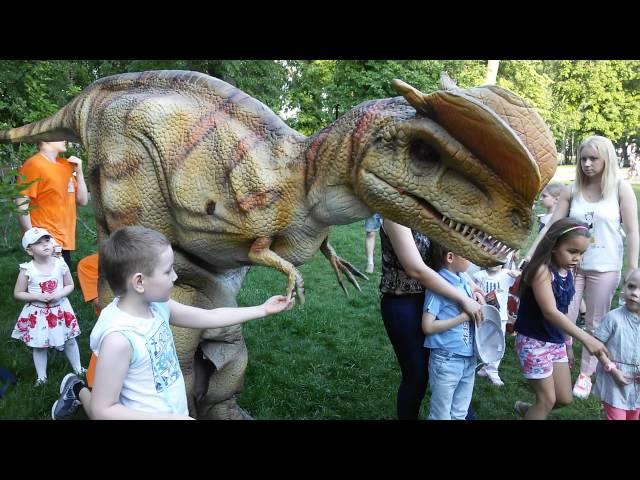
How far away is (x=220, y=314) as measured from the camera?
80.4 inches

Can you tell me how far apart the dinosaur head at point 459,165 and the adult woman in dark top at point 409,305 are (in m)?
0.69

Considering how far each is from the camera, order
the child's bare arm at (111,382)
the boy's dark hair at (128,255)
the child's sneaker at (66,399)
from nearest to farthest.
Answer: the child's bare arm at (111,382) → the boy's dark hair at (128,255) → the child's sneaker at (66,399)

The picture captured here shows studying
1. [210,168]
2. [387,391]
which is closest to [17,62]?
[210,168]

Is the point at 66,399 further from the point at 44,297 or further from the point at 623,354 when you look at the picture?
the point at 623,354

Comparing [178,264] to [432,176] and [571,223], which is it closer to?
[432,176]

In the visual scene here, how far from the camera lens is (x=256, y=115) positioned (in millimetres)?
2223

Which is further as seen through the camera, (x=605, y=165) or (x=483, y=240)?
(x=605, y=165)

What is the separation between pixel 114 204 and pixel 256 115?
0.74 m

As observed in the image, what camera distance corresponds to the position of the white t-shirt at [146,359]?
1.65 metres

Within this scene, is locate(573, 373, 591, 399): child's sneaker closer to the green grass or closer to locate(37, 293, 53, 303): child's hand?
the green grass

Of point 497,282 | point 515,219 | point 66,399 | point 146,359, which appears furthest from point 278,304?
point 497,282

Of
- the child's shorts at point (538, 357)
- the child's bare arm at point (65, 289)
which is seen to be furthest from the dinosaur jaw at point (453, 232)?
the child's bare arm at point (65, 289)

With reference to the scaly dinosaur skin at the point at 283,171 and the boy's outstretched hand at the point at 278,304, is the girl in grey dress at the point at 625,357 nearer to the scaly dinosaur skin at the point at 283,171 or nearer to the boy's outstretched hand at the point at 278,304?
the scaly dinosaur skin at the point at 283,171

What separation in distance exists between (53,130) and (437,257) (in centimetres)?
219
